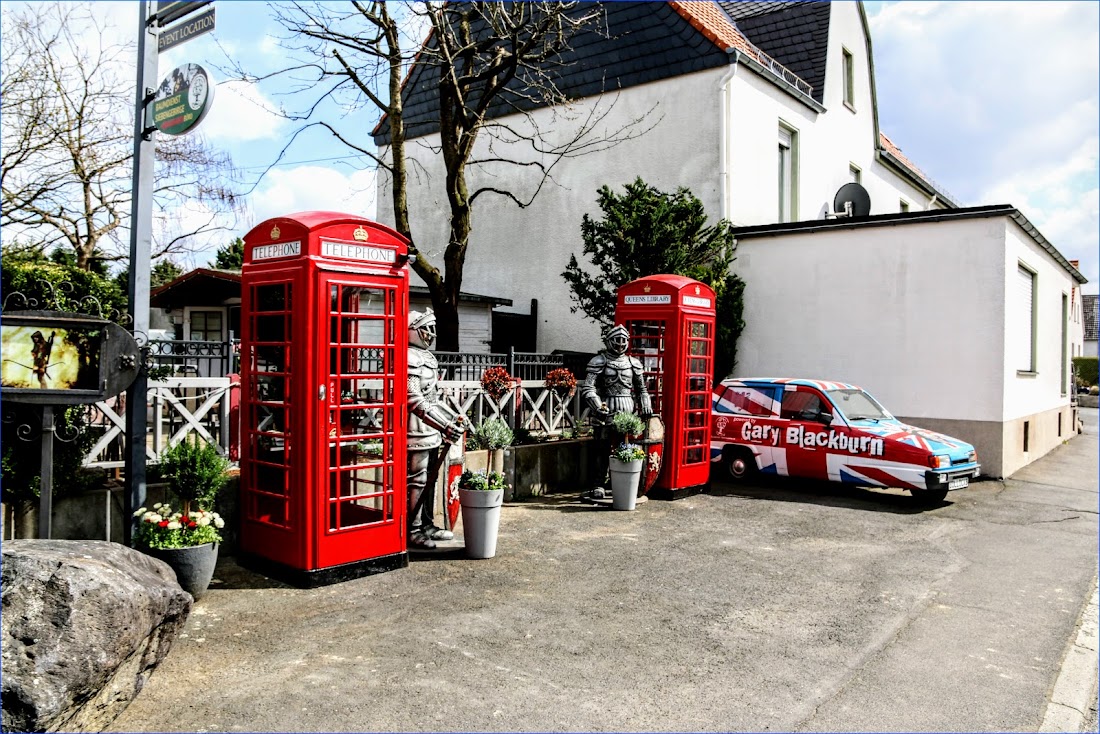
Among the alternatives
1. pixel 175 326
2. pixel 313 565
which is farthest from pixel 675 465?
pixel 175 326

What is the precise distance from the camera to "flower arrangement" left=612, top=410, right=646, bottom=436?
10086 mm

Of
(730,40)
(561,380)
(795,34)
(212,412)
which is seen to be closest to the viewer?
(212,412)

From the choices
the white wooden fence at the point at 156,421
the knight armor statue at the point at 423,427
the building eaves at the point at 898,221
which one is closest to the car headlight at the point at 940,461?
the building eaves at the point at 898,221

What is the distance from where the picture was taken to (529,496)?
1104cm

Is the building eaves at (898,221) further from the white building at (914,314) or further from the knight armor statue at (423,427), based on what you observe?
the knight armor statue at (423,427)

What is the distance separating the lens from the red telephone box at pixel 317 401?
6344 mm

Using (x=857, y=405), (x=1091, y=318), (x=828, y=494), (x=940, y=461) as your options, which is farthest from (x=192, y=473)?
(x=1091, y=318)

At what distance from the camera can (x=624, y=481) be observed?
10.1 m

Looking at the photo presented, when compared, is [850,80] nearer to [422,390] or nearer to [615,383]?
[615,383]

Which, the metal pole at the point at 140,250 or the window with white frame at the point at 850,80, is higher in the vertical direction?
the window with white frame at the point at 850,80

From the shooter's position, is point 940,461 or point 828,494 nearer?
point 940,461

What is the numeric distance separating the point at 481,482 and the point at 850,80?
1850 centimetres

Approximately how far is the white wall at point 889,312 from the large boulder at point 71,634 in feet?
42.6

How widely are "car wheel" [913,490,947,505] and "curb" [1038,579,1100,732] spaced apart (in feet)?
15.1
